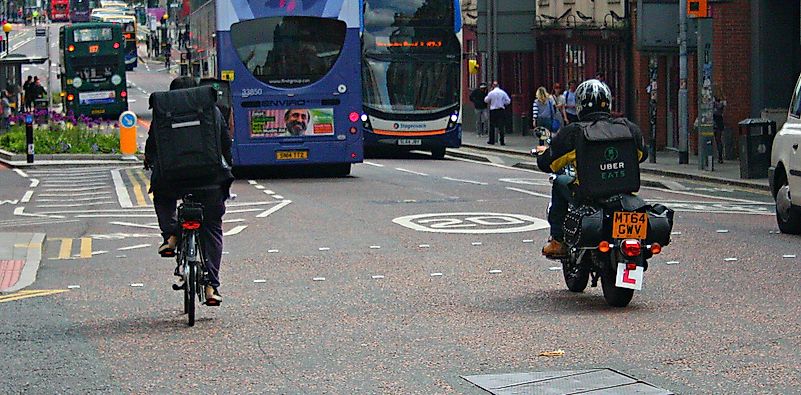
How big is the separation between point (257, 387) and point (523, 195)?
1490cm

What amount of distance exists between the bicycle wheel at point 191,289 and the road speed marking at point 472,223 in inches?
272

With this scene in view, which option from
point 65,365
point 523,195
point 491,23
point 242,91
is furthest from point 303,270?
point 491,23

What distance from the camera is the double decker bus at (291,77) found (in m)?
26.7

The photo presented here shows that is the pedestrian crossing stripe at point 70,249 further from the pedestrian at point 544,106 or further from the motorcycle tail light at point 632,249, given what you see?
the pedestrian at point 544,106

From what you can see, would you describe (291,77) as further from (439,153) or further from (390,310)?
(390,310)

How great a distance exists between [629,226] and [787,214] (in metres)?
6.23

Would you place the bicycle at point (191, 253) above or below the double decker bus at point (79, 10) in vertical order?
below

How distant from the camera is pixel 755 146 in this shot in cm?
2575

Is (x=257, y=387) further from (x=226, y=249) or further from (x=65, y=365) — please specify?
(x=226, y=249)

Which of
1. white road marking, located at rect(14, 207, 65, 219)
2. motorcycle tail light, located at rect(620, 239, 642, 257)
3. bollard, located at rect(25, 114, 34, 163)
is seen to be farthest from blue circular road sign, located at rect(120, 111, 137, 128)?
motorcycle tail light, located at rect(620, 239, 642, 257)

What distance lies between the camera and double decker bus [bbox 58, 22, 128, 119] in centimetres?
6041

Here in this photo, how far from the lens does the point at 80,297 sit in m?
12.2

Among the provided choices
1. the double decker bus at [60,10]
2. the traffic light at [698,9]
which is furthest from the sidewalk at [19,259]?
the double decker bus at [60,10]

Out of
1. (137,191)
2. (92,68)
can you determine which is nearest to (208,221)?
(137,191)
